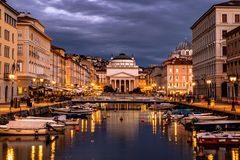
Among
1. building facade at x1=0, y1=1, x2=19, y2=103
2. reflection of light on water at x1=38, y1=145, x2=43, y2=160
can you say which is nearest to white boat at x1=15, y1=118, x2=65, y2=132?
reflection of light on water at x1=38, y1=145, x2=43, y2=160

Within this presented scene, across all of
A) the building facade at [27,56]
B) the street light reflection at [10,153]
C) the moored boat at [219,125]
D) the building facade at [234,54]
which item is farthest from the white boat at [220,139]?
the building facade at [27,56]

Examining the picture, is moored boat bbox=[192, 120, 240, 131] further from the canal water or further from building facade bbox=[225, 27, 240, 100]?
building facade bbox=[225, 27, 240, 100]

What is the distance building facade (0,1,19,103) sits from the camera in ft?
255

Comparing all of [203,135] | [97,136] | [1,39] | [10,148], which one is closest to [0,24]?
[1,39]

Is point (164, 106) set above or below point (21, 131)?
above

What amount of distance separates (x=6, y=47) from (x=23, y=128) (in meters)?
35.2

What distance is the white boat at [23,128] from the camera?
48.1m

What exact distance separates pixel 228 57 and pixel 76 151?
61.2 meters

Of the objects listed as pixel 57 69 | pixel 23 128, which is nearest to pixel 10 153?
pixel 23 128

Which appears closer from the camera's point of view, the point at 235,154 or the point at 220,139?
the point at 235,154

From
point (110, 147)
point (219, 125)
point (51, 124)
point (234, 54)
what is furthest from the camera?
point (234, 54)

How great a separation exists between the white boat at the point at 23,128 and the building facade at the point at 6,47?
26.9 metres

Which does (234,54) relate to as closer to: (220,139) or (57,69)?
(220,139)

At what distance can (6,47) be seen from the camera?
80.9m
